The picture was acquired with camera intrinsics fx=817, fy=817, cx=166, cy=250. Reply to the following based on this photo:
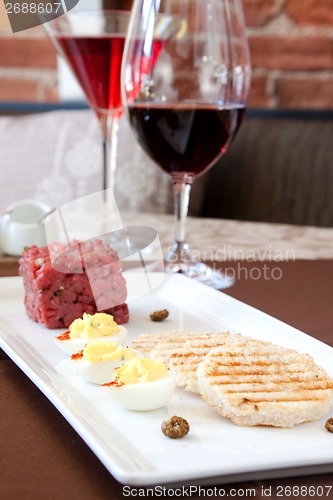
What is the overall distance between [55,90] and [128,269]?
1.87m

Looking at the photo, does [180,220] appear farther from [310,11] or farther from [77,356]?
[310,11]

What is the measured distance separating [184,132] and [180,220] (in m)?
0.13

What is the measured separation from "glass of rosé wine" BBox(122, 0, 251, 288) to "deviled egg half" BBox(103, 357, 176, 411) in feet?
1.54

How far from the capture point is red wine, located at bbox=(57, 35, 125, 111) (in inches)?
54.9

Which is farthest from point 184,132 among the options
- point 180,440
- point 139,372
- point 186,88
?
point 180,440

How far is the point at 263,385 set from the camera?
0.65 m

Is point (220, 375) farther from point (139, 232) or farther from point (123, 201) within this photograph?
point (123, 201)

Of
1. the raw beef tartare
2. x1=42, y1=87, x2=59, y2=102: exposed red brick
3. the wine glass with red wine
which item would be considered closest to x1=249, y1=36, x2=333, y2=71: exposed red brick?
x1=42, y1=87, x2=59, y2=102: exposed red brick

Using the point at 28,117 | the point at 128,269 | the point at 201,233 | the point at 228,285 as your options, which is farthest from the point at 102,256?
the point at 28,117

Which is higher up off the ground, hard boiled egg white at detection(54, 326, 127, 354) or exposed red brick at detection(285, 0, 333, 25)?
exposed red brick at detection(285, 0, 333, 25)

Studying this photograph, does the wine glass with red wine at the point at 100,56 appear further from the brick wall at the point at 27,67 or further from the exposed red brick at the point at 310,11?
the brick wall at the point at 27,67

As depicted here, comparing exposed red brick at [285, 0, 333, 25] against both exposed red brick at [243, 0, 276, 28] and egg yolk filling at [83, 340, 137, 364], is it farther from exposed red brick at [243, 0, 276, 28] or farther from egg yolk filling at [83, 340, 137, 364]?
egg yolk filling at [83, 340, 137, 364]

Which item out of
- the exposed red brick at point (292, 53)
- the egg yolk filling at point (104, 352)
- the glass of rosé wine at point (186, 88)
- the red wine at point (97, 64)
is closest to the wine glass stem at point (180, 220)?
the glass of rosé wine at point (186, 88)

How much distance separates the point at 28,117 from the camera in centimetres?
258
